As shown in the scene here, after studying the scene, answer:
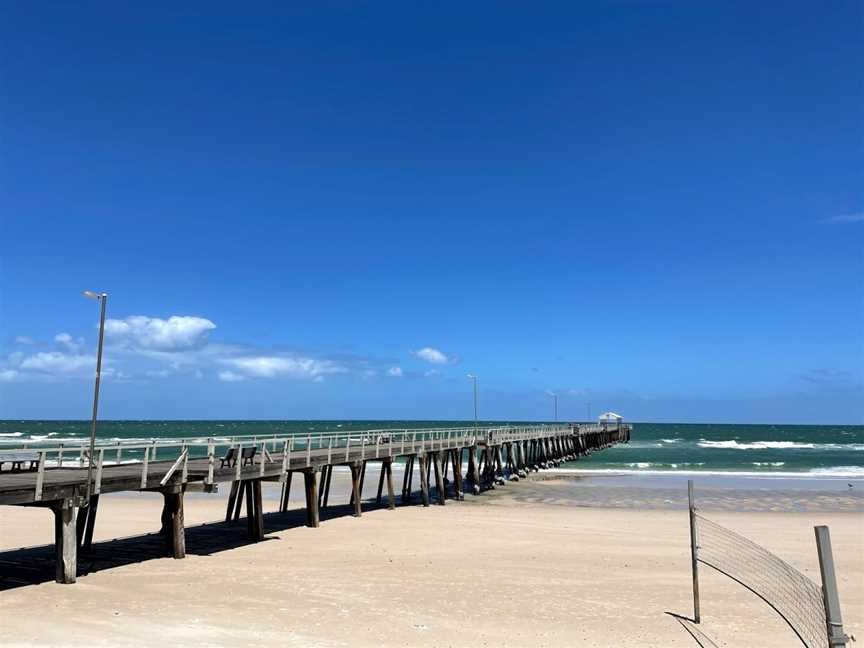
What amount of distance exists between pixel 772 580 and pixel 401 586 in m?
8.39

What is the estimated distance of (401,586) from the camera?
47.5 ft

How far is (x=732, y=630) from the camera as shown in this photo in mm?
11664

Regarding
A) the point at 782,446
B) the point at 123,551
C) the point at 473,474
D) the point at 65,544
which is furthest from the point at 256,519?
the point at 782,446

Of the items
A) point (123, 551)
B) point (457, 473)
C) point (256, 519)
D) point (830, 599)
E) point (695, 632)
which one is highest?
point (830, 599)

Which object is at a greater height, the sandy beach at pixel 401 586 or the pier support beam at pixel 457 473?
the pier support beam at pixel 457 473

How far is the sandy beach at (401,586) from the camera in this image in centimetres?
1113

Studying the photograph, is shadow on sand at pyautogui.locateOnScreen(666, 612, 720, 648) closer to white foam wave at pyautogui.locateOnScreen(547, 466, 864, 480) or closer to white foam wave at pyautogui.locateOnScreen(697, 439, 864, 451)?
white foam wave at pyautogui.locateOnScreen(547, 466, 864, 480)

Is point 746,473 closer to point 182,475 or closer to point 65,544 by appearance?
point 182,475

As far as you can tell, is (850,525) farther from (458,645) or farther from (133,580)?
(133,580)

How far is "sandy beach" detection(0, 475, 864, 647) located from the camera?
1113cm

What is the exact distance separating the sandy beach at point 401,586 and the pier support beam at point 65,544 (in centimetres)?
36

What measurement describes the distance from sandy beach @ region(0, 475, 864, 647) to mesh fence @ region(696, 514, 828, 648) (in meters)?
0.38

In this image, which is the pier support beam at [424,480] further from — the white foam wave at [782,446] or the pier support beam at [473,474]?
the white foam wave at [782,446]

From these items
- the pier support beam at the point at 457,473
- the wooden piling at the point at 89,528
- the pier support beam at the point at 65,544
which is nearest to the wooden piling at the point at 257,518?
the wooden piling at the point at 89,528
